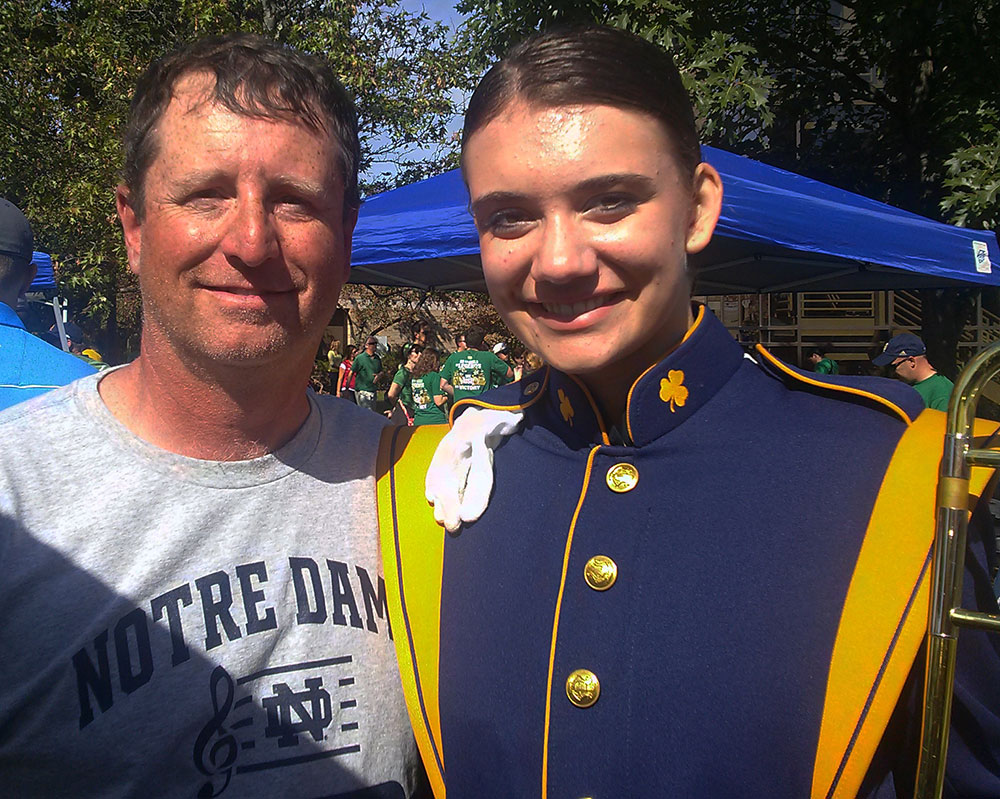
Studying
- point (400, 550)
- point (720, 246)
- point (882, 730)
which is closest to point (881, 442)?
point (882, 730)

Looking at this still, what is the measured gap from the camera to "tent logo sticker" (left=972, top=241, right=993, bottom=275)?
14.8 ft

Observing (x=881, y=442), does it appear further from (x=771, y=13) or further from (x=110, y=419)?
(x=771, y=13)

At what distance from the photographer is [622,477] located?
1.32m

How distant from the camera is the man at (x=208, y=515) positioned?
1.25m

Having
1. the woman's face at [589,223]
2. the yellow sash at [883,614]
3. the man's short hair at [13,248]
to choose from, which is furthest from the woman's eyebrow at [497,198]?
the man's short hair at [13,248]

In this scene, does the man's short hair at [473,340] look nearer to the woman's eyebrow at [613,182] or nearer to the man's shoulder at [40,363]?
the man's shoulder at [40,363]

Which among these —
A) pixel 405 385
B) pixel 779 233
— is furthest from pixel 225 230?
pixel 405 385

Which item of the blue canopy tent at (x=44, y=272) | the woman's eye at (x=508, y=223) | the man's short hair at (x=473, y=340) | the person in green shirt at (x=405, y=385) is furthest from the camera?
the person in green shirt at (x=405, y=385)

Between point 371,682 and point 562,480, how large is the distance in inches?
19.0

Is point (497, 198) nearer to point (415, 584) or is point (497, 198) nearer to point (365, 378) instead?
point (415, 584)

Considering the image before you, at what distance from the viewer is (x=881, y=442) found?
1208mm

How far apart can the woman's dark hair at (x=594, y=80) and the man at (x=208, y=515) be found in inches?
14.8

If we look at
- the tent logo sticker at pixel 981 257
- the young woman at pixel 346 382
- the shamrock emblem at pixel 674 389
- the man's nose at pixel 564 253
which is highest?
the tent logo sticker at pixel 981 257

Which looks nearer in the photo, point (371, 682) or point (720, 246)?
point (371, 682)
